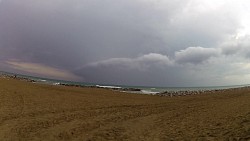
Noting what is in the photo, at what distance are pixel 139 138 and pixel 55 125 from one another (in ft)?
18.8

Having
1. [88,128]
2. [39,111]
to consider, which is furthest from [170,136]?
[39,111]

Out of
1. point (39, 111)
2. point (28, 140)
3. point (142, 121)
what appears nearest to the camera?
point (28, 140)

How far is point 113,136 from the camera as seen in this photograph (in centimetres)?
1741

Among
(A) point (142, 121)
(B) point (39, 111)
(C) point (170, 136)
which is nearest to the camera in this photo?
(C) point (170, 136)

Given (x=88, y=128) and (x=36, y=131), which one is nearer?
(x=36, y=131)

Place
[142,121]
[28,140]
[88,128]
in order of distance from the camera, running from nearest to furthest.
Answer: [28,140]
[88,128]
[142,121]

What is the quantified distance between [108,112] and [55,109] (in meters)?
4.45

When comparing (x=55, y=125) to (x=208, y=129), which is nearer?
(x=208, y=129)

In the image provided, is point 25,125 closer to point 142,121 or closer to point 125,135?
point 125,135

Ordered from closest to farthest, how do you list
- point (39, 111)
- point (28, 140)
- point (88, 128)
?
point (28, 140)
point (88, 128)
point (39, 111)

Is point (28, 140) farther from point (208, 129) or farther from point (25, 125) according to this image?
point (208, 129)

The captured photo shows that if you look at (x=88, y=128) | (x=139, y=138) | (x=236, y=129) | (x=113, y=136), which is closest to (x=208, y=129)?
(x=236, y=129)

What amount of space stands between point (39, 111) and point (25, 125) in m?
5.36

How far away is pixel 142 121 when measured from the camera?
2241cm
